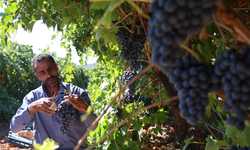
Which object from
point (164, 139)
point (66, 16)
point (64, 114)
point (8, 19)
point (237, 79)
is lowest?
point (164, 139)

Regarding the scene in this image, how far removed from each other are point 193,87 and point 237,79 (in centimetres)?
11

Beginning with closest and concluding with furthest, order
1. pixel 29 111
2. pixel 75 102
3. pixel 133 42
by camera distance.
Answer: pixel 133 42, pixel 75 102, pixel 29 111

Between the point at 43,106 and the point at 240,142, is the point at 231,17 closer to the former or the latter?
the point at 240,142

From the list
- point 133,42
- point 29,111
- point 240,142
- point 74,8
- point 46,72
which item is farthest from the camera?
point 46,72

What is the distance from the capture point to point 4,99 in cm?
847

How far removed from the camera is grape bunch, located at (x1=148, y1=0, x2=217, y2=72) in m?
0.47

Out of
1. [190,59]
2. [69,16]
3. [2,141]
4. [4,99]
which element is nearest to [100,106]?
[69,16]

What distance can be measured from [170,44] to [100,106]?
8.35 ft

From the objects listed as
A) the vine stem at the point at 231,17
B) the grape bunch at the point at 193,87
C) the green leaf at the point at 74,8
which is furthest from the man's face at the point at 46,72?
the vine stem at the point at 231,17

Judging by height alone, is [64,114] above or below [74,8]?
below

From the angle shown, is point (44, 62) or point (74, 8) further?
point (44, 62)

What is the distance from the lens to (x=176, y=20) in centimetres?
47

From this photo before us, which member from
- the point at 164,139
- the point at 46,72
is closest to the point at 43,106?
the point at 46,72

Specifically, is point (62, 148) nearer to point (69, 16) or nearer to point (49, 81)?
point (49, 81)
